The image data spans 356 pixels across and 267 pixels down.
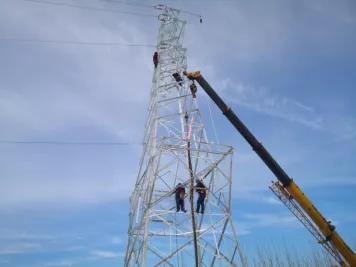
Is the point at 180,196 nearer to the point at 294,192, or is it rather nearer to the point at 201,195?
the point at 201,195

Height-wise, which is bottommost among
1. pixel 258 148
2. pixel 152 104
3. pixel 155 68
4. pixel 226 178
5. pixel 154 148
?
pixel 226 178

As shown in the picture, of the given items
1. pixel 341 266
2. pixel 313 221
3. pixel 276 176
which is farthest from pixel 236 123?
pixel 341 266

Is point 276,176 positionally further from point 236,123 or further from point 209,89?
point 209,89

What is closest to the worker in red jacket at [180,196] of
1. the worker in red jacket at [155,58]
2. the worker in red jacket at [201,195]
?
the worker in red jacket at [201,195]

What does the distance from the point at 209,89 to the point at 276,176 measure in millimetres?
7445

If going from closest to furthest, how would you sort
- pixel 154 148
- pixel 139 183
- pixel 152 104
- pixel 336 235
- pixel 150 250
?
1. pixel 150 250
2. pixel 154 148
3. pixel 139 183
4. pixel 152 104
5. pixel 336 235

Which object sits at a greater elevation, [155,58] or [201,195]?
[155,58]

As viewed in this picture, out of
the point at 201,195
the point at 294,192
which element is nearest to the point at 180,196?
the point at 201,195

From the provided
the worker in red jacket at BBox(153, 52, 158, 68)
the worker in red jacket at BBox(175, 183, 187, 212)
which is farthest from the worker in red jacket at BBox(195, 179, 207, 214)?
the worker in red jacket at BBox(153, 52, 158, 68)

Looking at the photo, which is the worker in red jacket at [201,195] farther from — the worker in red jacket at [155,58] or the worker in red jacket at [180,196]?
the worker in red jacket at [155,58]

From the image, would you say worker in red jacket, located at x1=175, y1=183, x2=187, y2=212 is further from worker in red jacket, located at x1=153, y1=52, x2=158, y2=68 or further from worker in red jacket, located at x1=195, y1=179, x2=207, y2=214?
worker in red jacket, located at x1=153, y1=52, x2=158, y2=68

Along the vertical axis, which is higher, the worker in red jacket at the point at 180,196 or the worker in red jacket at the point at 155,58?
the worker in red jacket at the point at 155,58

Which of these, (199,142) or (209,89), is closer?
(199,142)

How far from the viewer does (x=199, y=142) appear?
62.5 feet
